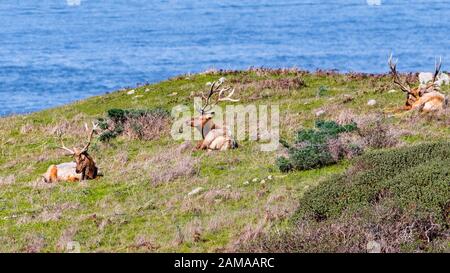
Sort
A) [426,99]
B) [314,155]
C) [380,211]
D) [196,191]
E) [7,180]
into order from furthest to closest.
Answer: [426,99] < [7,180] < [314,155] < [196,191] < [380,211]

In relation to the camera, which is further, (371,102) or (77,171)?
(371,102)

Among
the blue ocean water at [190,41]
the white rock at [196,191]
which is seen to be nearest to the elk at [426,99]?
the white rock at [196,191]

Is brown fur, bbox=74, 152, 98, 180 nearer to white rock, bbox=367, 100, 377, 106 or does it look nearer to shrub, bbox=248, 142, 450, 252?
shrub, bbox=248, 142, 450, 252

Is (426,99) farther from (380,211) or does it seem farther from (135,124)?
(380,211)

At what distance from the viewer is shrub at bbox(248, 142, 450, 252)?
1126cm

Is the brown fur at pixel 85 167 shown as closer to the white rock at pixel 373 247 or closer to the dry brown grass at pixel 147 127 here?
the dry brown grass at pixel 147 127

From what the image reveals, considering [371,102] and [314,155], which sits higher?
[314,155]

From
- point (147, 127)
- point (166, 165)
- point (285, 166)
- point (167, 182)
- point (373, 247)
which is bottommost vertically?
point (147, 127)

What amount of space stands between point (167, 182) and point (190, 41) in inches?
2840

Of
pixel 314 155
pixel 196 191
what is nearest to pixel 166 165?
pixel 196 191

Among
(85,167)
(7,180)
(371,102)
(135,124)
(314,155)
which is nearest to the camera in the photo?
(314,155)

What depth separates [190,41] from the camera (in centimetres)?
8938

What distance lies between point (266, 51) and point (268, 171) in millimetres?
62450

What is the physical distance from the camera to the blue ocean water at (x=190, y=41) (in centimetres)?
7031
